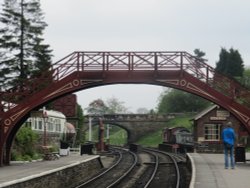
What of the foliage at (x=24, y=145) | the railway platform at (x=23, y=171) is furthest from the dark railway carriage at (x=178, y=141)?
the railway platform at (x=23, y=171)

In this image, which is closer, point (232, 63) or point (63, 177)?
point (63, 177)

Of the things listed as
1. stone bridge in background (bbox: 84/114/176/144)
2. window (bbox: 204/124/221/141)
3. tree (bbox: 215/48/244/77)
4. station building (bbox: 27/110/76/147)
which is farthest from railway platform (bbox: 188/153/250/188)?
tree (bbox: 215/48/244/77)

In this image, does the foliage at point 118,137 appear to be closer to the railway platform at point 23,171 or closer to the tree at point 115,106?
the tree at point 115,106

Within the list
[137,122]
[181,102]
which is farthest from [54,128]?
[181,102]

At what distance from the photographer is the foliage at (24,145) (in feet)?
101

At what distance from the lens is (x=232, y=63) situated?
95.2 m

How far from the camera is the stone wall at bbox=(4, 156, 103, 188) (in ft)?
55.8

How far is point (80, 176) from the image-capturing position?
2492 centimetres

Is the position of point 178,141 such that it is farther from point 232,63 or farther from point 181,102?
point 181,102

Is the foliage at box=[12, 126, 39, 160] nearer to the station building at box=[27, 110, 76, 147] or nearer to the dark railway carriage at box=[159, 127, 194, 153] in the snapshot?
the station building at box=[27, 110, 76, 147]

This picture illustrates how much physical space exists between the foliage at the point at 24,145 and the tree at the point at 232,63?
64.3 meters

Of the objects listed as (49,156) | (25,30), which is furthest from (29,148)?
(25,30)

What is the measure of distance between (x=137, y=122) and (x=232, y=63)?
20.3 meters

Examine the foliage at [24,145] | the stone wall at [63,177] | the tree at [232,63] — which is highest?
the tree at [232,63]
